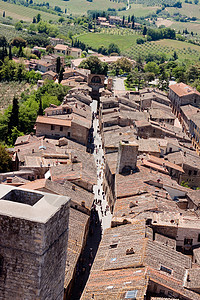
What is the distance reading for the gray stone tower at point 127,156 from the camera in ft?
140

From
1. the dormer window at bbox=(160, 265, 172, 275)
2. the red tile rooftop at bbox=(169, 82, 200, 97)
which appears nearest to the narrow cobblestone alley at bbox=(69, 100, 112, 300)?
the dormer window at bbox=(160, 265, 172, 275)

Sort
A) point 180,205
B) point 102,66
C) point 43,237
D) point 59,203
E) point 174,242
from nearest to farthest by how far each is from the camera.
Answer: point 43,237, point 59,203, point 174,242, point 180,205, point 102,66

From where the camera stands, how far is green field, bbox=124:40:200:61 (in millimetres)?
164625

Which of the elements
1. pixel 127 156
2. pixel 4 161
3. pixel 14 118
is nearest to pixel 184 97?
pixel 14 118

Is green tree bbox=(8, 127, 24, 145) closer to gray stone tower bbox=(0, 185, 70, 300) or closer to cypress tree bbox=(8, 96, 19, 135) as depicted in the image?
cypress tree bbox=(8, 96, 19, 135)

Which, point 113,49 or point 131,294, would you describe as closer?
point 131,294

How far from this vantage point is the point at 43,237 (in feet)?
44.7

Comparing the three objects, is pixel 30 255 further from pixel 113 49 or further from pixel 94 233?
pixel 113 49

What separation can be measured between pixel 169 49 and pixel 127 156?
451ft

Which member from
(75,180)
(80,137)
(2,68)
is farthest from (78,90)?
(75,180)

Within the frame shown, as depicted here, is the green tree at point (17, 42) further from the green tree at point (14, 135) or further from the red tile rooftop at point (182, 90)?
the green tree at point (14, 135)

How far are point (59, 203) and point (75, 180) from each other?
27017 millimetres

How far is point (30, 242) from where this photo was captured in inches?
540

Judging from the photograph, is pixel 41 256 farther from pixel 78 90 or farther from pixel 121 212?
pixel 78 90
